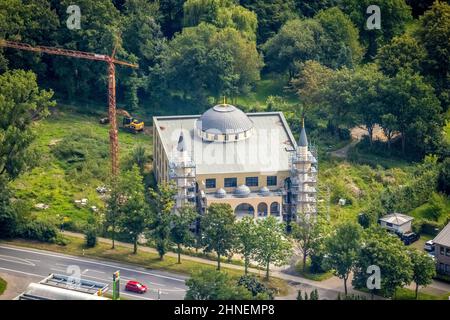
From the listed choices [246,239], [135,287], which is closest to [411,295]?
[246,239]

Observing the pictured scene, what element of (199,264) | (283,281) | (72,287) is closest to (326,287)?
(283,281)

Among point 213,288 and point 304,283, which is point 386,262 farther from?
point 213,288

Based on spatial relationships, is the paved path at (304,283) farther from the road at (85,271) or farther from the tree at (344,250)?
the road at (85,271)

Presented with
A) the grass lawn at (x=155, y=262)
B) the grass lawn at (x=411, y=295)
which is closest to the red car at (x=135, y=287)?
the grass lawn at (x=155, y=262)

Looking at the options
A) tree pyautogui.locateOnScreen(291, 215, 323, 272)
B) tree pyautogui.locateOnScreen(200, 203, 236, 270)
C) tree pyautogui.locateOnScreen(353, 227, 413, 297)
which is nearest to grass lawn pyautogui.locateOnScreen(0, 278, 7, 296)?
tree pyautogui.locateOnScreen(200, 203, 236, 270)

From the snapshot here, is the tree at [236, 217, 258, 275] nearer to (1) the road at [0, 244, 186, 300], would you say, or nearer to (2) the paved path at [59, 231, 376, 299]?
(2) the paved path at [59, 231, 376, 299]

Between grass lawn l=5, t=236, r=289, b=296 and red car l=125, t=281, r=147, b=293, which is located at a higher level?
grass lawn l=5, t=236, r=289, b=296
